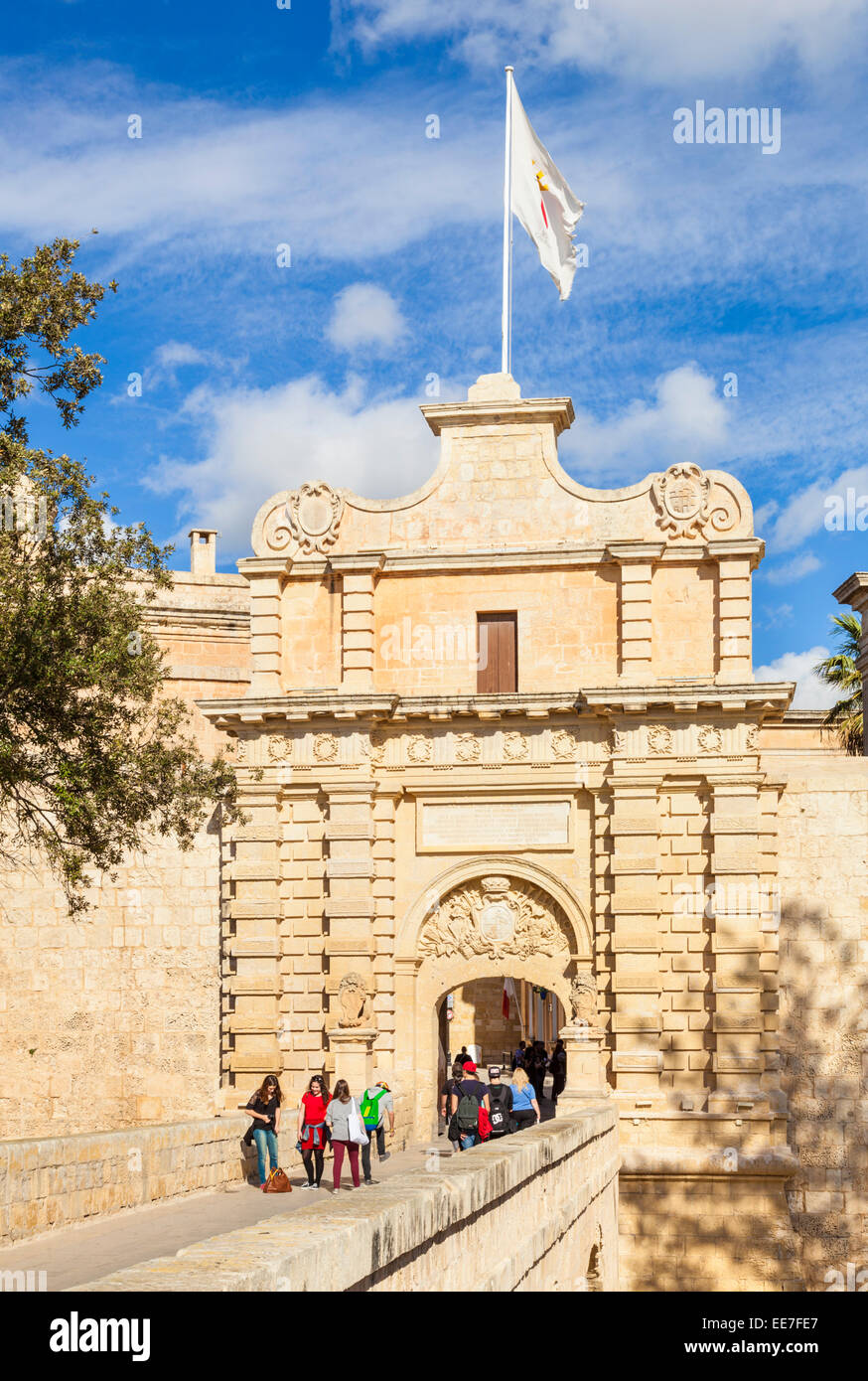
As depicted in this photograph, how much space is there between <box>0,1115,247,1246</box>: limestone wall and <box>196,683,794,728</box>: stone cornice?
752 centimetres

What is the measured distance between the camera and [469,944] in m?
24.6

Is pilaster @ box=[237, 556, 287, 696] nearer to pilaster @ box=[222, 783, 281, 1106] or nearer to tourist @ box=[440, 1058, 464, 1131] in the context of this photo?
pilaster @ box=[222, 783, 281, 1106]

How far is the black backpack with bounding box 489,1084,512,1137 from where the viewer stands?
1839 centimetres

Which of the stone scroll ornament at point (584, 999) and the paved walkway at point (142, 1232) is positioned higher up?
the stone scroll ornament at point (584, 999)

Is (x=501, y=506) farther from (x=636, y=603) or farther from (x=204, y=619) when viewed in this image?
(x=204, y=619)

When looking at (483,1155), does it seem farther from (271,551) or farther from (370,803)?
(271,551)

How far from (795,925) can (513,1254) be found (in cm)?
1412

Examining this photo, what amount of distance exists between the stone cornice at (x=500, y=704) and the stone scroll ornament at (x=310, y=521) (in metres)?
2.52

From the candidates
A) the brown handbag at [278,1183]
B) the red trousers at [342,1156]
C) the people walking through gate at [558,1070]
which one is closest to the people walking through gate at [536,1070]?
the people walking through gate at [558,1070]

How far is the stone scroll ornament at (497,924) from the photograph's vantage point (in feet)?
80.3

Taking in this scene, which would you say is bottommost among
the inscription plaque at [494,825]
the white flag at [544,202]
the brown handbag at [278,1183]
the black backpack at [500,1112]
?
the brown handbag at [278,1183]

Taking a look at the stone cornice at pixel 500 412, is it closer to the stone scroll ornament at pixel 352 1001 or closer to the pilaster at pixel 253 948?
the pilaster at pixel 253 948

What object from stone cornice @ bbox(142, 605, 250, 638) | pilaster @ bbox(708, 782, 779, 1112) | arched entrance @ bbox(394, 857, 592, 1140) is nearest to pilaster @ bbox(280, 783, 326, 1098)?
arched entrance @ bbox(394, 857, 592, 1140)
